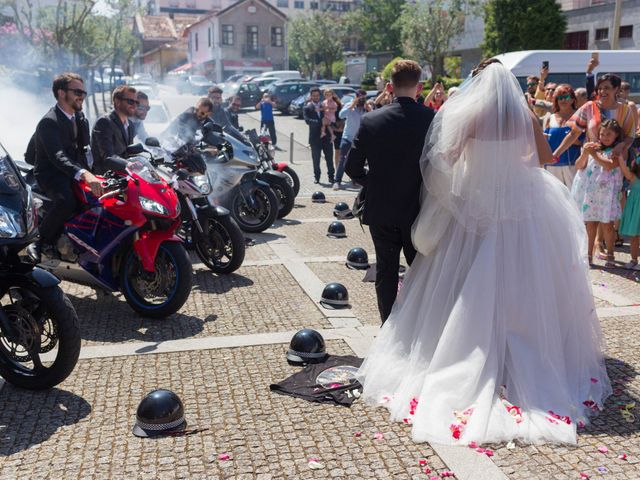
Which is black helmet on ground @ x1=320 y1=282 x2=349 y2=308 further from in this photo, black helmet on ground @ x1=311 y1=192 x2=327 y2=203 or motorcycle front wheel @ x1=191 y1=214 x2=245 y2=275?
black helmet on ground @ x1=311 y1=192 x2=327 y2=203

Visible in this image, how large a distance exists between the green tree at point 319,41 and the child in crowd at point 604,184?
58233 millimetres

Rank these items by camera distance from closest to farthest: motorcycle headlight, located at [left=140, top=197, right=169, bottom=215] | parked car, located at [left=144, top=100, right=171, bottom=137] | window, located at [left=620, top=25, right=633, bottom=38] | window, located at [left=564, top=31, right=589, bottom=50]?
motorcycle headlight, located at [left=140, top=197, right=169, bottom=215], parked car, located at [left=144, top=100, right=171, bottom=137], window, located at [left=620, top=25, right=633, bottom=38], window, located at [left=564, top=31, right=589, bottom=50]

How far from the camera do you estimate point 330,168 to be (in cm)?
1599

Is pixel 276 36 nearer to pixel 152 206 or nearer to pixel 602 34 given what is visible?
pixel 602 34

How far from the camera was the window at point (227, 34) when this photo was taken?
74.6m

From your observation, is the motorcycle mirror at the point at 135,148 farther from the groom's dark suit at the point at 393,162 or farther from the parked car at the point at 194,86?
the parked car at the point at 194,86

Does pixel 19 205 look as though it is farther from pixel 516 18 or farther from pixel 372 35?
pixel 372 35

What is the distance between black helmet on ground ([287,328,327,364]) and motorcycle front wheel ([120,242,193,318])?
132 cm

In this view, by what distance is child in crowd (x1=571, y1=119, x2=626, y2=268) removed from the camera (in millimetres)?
8062

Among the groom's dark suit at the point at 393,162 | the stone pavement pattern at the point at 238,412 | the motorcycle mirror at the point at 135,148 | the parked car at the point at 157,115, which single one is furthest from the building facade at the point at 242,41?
the groom's dark suit at the point at 393,162

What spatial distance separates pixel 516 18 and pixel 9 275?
37.2 metres

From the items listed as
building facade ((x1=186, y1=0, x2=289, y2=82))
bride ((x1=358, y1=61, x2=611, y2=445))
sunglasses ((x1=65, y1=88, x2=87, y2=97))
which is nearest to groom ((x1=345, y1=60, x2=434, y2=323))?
bride ((x1=358, y1=61, x2=611, y2=445))

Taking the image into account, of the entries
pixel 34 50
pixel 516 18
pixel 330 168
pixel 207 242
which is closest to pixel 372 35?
pixel 516 18

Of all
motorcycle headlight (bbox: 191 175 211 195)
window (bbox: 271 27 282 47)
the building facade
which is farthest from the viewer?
window (bbox: 271 27 282 47)
